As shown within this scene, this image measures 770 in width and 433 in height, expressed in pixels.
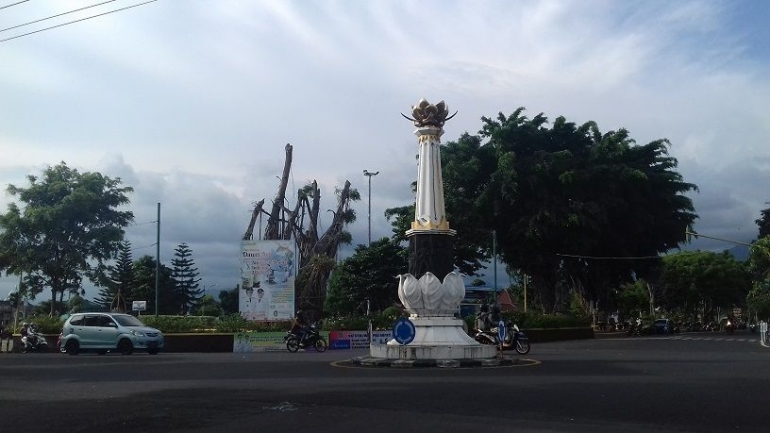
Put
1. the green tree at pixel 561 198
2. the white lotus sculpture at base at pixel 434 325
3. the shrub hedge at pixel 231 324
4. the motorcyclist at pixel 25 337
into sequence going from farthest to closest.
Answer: the green tree at pixel 561 198, the shrub hedge at pixel 231 324, the motorcyclist at pixel 25 337, the white lotus sculpture at base at pixel 434 325

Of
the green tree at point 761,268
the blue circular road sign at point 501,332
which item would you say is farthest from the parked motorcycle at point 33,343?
the green tree at point 761,268

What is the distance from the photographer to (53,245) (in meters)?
41.2

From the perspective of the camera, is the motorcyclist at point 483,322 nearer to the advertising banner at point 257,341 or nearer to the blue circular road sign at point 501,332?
the blue circular road sign at point 501,332

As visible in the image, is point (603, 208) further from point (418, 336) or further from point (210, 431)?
point (210, 431)

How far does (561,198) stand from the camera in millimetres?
44594

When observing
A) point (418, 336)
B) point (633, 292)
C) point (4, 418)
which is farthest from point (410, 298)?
point (633, 292)

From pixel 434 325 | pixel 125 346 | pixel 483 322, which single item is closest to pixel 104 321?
pixel 125 346

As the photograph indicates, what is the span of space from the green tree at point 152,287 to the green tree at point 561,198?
132 ft

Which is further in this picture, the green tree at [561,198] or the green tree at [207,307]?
the green tree at [207,307]

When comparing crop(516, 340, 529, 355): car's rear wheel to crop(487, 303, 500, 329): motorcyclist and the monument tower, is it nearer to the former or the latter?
crop(487, 303, 500, 329): motorcyclist

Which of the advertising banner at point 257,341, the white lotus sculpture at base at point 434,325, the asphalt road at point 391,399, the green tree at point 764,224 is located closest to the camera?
the asphalt road at point 391,399

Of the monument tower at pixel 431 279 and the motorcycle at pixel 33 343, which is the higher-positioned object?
the monument tower at pixel 431 279

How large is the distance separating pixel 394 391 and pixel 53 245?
3335 centimetres

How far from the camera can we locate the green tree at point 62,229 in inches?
1608
